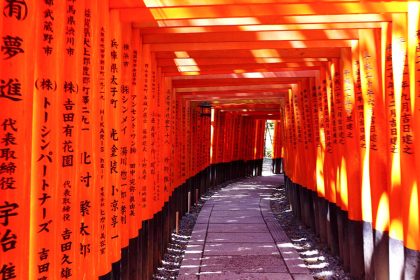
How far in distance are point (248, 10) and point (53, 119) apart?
10.1ft

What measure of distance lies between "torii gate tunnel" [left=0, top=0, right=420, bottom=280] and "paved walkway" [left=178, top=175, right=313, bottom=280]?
800 mm

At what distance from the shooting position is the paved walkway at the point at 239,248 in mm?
6703

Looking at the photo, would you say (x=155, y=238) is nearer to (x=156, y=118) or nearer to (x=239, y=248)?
(x=239, y=248)

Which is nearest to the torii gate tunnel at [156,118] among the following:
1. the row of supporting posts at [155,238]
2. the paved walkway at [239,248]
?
the row of supporting posts at [155,238]

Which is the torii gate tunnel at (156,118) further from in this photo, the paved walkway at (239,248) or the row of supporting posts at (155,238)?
the paved walkway at (239,248)

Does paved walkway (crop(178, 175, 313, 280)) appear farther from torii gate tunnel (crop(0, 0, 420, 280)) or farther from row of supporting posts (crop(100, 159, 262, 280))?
torii gate tunnel (crop(0, 0, 420, 280))

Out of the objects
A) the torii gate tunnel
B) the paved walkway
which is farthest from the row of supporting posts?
the paved walkway

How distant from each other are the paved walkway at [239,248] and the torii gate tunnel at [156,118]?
31.5 inches

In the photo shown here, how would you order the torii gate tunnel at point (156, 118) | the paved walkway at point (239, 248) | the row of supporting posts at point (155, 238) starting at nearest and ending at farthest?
the torii gate tunnel at point (156, 118)
the row of supporting posts at point (155, 238)
the paved walkway at point (239, 248)

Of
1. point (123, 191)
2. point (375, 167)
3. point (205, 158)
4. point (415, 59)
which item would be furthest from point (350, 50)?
point (205, 158)

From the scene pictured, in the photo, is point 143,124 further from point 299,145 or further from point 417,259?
point 299,145

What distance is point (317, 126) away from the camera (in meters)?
8.87

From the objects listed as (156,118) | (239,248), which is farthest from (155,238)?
(156,118)

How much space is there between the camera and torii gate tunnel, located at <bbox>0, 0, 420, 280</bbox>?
2.18 m
